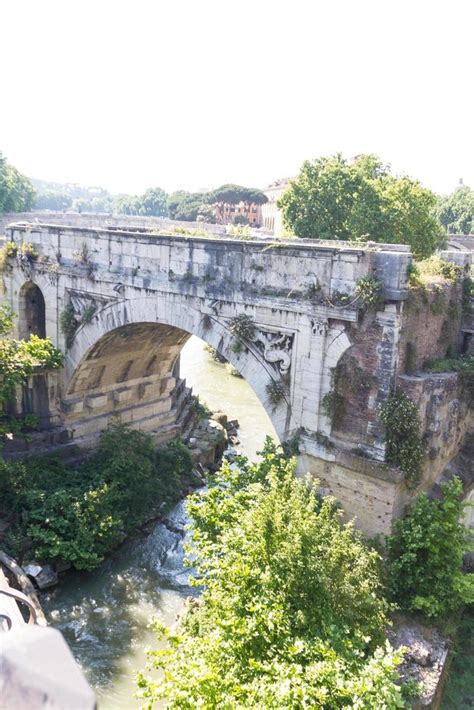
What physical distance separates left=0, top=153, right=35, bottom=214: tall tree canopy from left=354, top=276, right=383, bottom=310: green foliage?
43.4 meters

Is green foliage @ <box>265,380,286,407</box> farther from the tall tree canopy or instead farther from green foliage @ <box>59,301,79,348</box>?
the tall tree canopy

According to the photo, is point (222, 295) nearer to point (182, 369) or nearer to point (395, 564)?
point (395, 564)

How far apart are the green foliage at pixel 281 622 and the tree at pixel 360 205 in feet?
53.9

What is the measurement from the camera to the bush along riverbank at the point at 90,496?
511 inches

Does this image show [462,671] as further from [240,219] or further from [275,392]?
[240,219]

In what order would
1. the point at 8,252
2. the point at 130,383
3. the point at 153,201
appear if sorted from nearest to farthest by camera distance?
1. the point at 8,252
2. the point at 130,383
3. the point at 153,201

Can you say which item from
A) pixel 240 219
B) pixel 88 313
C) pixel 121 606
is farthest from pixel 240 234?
pixel 240 219

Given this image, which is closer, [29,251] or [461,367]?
[461,367]

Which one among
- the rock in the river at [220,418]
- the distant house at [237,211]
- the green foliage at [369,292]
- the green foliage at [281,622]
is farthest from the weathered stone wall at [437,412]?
the distant house at [237,211]

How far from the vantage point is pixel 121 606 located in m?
12.6

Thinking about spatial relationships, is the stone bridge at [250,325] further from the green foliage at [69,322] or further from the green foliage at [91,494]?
the green foliage at [91,494]

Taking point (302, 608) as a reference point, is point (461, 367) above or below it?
above

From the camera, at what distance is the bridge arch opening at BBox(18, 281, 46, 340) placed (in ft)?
59.1

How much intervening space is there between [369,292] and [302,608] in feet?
16.4
